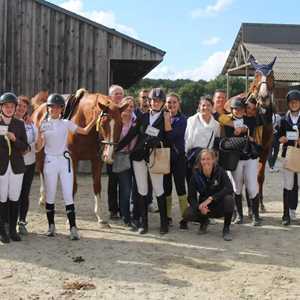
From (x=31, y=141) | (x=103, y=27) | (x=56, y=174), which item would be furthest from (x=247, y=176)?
(x=103, y=27)

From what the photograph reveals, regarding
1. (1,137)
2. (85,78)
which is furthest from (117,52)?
(1,137)

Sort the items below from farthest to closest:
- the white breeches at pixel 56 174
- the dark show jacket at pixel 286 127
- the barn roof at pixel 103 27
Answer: the barn roof at pixel 103 27 → the dark show jacket at pixel 286 127 → the white breeches at pixel 56 174

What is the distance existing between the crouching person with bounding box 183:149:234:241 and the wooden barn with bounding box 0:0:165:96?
19.0 ft

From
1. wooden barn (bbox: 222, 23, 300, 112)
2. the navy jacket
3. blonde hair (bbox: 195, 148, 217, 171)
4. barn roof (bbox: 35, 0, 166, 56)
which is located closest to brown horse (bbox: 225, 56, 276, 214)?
the navy jacket

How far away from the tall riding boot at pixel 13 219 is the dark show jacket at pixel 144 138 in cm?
143

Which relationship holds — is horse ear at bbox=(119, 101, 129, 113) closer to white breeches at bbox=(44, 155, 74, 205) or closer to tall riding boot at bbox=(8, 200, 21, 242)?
white breeches at bbox=(44, 155, 74, 205)

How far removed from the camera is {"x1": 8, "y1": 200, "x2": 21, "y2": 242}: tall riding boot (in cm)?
581

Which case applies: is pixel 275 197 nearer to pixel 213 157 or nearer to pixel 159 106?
pixel 213 157

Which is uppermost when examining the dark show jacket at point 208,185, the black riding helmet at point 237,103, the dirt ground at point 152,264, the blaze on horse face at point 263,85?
the blaze on horse face at point 263,85

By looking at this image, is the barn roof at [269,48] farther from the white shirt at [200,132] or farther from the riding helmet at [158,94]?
the riding helmet at [158,94]

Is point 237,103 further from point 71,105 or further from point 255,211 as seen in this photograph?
point 71,105

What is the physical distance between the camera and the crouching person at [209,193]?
6277 millimetres

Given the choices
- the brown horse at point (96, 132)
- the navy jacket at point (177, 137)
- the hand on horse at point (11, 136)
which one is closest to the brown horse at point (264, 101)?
the navy jacket at point (177, 137)

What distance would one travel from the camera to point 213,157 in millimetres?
6367
